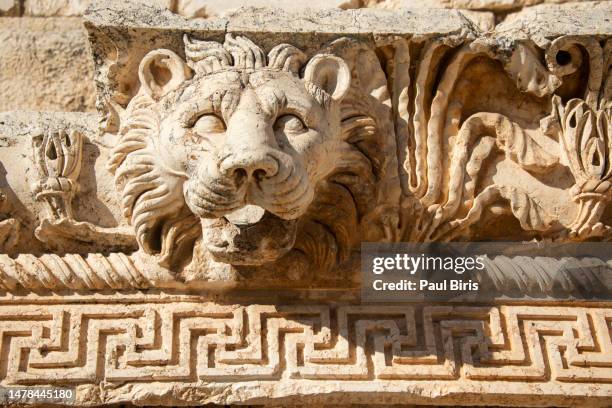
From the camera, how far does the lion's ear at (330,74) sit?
2.37 metres

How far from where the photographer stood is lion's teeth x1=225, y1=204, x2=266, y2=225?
221 cm

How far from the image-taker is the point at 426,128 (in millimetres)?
2539

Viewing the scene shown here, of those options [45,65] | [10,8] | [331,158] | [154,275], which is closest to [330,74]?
[331,158]

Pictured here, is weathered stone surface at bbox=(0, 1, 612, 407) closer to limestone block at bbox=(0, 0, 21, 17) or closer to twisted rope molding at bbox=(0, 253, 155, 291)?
twisted rope molding at bbox=(0, 253, 155, 291)

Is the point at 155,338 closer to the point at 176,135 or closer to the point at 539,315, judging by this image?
the point at 176,135

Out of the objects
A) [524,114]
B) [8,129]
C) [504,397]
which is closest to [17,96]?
[8,129]

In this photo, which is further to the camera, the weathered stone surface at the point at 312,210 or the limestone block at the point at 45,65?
the limestone block at the point at 45,65

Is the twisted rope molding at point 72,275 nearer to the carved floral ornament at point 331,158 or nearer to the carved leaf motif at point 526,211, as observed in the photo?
the carved floral ornament at point 331,158

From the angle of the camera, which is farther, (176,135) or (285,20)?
(285,20)

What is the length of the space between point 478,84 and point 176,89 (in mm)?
933

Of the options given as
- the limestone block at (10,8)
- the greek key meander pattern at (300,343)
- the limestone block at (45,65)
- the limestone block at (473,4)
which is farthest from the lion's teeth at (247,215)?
the limestone block at (10,8)

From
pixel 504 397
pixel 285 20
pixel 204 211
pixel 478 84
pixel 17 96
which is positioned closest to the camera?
pixel 204 211

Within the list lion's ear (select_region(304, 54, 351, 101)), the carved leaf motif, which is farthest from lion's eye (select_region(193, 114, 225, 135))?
the carved leaf motif

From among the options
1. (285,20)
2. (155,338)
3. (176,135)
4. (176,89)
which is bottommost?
(155,338)
